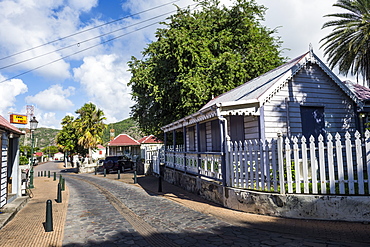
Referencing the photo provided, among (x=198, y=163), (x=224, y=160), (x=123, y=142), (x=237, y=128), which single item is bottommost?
(x=198, y=163)

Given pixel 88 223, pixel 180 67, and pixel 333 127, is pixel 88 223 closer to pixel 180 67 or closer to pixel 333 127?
pixel 333 127

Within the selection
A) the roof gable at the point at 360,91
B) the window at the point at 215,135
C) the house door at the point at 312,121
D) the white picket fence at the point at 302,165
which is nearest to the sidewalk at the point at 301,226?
the white picket fence at the point at 302,165

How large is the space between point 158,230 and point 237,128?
6.80 meters

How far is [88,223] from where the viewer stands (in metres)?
8.09

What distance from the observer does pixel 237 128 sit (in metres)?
12.6

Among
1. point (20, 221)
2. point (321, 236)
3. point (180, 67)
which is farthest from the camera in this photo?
point (180, 67)

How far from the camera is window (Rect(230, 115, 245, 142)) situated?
12320 mm

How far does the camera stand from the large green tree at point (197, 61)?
2227 centimetres

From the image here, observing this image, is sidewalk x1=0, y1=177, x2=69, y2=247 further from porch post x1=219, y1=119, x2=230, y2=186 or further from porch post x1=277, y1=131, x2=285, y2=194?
porch post x1=277, y1=131, x2=285, y2=194

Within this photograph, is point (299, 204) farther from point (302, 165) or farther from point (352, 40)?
point (352, 40)

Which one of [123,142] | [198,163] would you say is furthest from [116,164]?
[123,142]

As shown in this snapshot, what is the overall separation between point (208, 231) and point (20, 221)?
596 cm

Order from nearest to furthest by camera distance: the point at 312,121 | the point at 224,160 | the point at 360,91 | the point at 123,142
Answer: the point at 224,160, the point at 312,121, the point at 360,91, the point at 123,142

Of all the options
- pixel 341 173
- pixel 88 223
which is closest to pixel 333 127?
pixel 341 173
